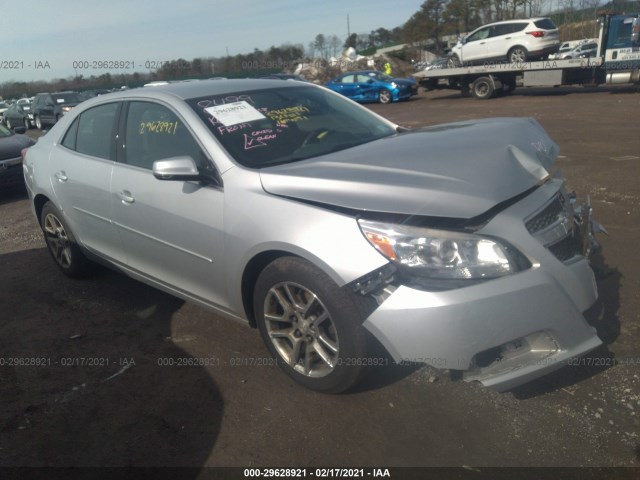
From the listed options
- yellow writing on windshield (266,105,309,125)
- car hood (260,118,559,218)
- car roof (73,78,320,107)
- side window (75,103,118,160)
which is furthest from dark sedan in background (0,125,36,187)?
car hood (260,118,559,218)

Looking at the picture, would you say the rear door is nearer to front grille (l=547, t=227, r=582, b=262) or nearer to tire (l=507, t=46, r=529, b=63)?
tire (l=507, t=46, r=529, b=63)

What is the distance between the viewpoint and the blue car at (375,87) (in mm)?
22734

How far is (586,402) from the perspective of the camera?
2855 millimetres

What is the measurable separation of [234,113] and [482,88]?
61.0 feet

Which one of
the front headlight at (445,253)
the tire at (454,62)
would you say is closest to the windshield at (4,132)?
the front headlight at (445,253)

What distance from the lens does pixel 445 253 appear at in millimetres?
2594

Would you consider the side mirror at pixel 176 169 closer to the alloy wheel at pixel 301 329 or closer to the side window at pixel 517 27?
the alloy wheel at pixel 301 329

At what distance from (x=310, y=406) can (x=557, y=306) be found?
136 cm

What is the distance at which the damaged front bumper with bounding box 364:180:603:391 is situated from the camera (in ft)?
8.20

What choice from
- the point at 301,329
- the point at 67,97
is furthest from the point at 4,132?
the point at 67,97

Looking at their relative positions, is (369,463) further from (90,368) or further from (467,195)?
(90,368)

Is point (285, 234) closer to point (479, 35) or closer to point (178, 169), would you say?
point (178, 169)

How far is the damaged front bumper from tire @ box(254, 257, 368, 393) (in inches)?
6.6

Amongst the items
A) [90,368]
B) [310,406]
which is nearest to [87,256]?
[90,368]
